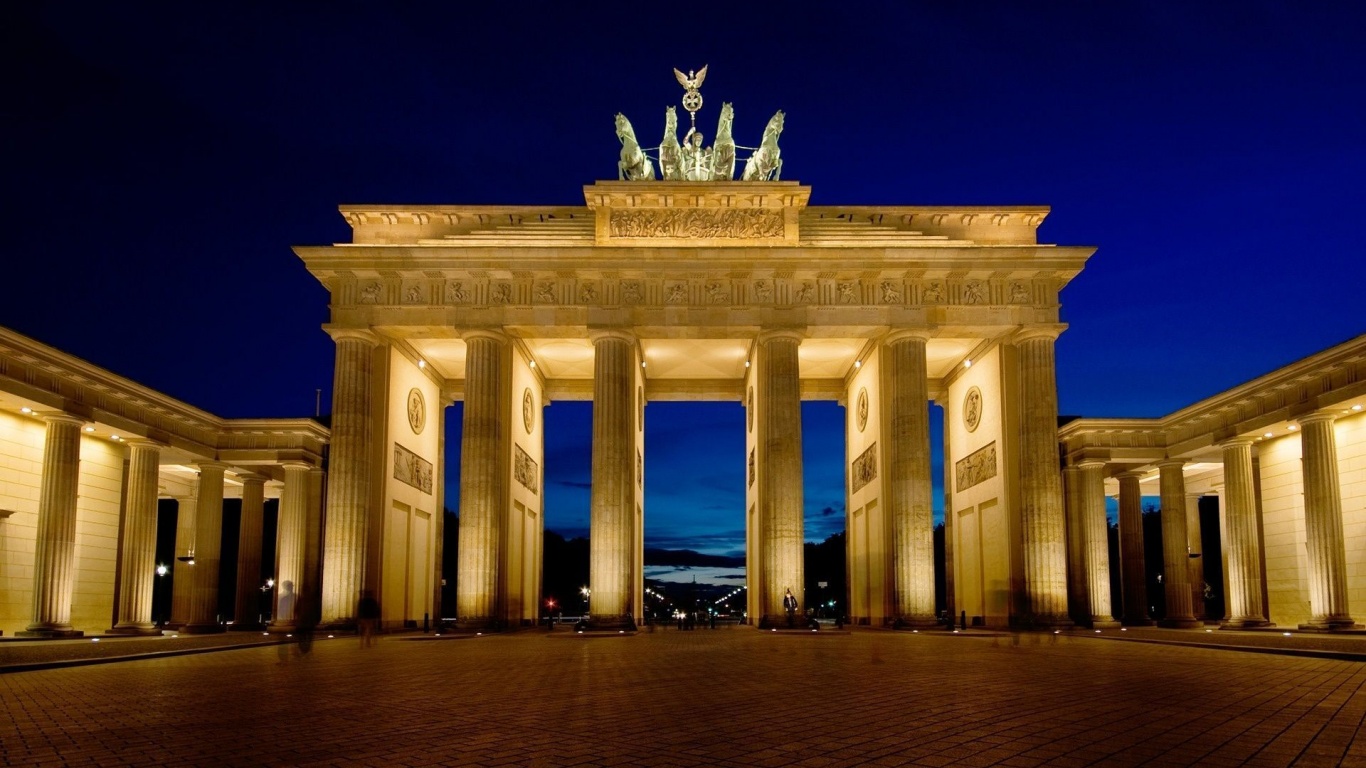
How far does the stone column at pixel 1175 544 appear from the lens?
4412 cm

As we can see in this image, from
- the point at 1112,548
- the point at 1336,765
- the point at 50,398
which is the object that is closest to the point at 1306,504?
the point at 1336,765

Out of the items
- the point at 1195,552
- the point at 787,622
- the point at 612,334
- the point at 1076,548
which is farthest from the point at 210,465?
the point at 1195,552

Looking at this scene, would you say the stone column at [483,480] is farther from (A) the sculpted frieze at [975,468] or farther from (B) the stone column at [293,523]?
(A) the sculpted frieze at [975,468]

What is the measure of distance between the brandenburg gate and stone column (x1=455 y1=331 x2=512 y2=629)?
0.23 feet

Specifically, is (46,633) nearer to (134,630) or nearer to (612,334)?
(134,630)

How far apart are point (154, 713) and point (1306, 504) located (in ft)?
114

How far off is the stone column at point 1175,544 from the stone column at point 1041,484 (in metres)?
11.7

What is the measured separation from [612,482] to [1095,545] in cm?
2070

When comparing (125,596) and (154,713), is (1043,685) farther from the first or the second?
(125,596)

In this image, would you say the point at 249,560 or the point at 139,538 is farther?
the point at 249,560

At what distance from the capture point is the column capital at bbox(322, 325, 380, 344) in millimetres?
36406

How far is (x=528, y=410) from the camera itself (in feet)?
145

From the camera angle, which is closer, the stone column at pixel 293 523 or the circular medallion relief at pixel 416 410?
the circular medallion relief at pixel 416 410

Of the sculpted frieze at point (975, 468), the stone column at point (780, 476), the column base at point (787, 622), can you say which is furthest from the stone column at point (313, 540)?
the sculpted frieze at point (975, 468)
